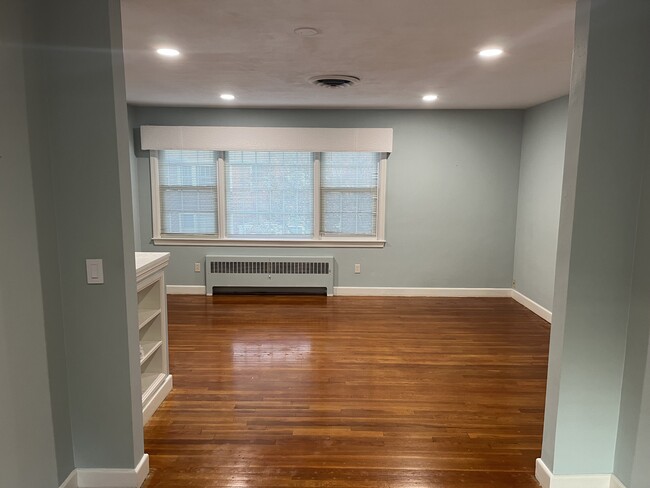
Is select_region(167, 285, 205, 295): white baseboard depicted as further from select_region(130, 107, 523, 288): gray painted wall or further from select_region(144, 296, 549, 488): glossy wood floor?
select_region(144, 296, 549, 488): glossy wood floor

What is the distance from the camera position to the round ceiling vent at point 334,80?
3.70 meters

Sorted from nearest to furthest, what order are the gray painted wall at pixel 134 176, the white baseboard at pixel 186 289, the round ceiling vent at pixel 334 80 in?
the round ceiling vent at pixel 334 80, the gray painted wall at pixel 134 176, the white baseboard at pixel 186 289

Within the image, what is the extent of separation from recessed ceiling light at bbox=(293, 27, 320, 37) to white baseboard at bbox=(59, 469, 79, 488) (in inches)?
101

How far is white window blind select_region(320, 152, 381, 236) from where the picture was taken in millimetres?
5648

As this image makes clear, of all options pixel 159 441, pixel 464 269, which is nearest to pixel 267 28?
pixel 159 441

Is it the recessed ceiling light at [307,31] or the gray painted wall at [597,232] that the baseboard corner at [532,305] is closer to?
the gray painted wall at [597,232]

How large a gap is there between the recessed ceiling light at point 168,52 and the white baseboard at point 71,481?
2.50 meters

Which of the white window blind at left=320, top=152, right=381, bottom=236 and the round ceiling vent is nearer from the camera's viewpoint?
the round ceiling vent

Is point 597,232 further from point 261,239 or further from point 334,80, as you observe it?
point 261,239

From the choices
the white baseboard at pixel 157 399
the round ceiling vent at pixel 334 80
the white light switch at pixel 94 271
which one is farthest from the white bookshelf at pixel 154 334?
the round ceiling vent at pixel 334 80

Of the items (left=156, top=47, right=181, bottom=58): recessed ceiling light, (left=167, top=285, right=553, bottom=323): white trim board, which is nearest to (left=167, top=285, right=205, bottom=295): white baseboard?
(left=167, top=285, right=553, bottom=323): white trim board

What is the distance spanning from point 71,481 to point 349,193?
4.31 meters

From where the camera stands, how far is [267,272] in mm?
5711

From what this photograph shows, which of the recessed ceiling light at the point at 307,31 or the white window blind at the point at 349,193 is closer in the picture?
the recessed ceiling light at the point at 307,31
